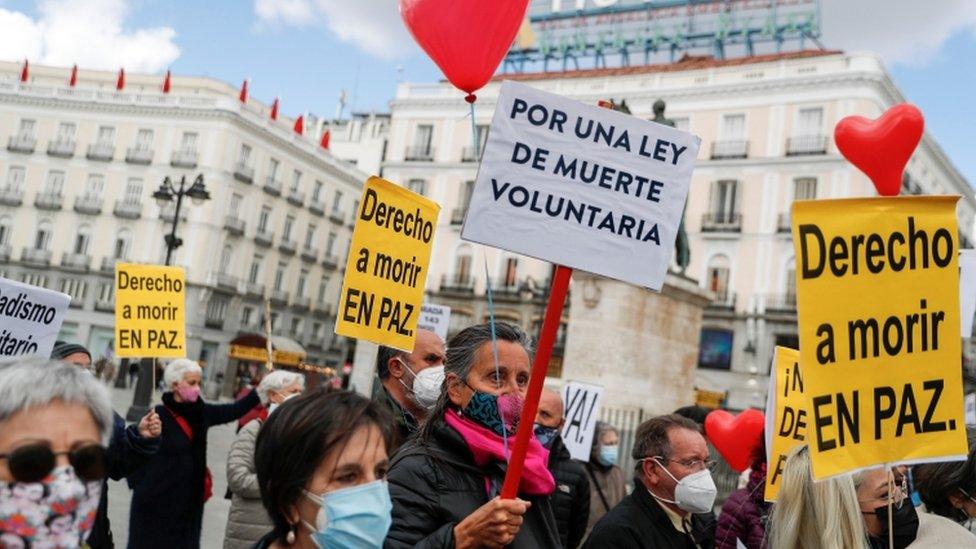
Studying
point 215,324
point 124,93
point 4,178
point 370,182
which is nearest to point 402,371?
point 370,182

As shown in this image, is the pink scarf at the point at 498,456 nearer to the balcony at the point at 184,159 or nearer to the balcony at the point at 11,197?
the balcony at the point at 184,159

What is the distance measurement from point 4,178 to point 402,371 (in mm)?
52841

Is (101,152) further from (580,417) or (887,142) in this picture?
(887,142)

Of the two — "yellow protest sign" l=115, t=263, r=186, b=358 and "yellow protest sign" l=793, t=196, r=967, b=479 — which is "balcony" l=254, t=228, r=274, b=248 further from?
"yellow protest sign" l=793, t=196, r=967, b=479

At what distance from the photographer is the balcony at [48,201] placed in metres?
48.2

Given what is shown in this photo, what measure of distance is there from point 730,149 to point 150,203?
29726 millimetres

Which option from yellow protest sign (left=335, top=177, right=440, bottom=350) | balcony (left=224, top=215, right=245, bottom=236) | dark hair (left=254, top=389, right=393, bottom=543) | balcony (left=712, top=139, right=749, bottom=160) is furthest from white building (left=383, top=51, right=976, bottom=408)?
dark hair (left=254, top=389, right=393, bottom=543)

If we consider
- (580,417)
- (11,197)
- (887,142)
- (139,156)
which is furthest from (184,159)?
(887,142)

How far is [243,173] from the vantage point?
47812 mm

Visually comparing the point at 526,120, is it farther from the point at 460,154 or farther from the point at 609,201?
the point at 460,154

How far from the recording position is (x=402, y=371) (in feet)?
14.9

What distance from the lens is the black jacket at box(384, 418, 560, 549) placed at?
2.71m

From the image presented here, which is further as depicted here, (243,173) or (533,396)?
(243,173)

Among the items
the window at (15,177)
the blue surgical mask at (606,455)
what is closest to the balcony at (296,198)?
the window at (15,177)
